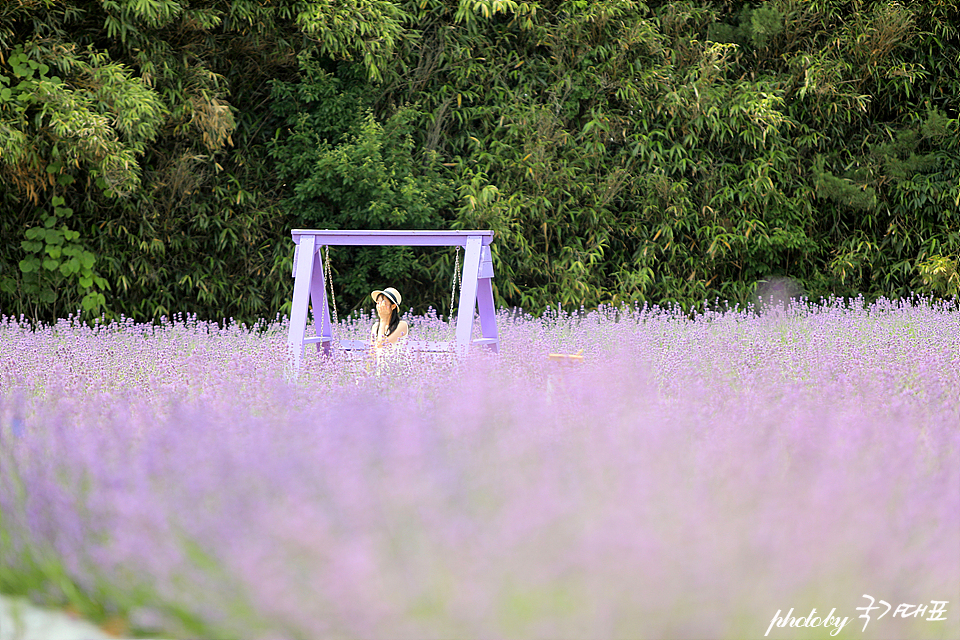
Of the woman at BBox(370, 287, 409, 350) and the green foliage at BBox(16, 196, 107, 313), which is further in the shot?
the green foliage at BBox(16, 196, 107, 313)

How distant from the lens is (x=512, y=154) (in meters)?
7.55

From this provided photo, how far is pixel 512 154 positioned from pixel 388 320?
3.03 metres

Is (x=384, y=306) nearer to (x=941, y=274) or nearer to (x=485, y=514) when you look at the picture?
(x=485, y=514)

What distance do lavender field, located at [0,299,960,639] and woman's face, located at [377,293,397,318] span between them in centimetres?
206

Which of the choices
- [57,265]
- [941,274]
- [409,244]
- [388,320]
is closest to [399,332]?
[388,320]

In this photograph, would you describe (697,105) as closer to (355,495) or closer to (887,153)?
(887,153)

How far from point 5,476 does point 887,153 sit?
777 cm

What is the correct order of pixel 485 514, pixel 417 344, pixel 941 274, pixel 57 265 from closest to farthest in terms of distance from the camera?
pixel 485 514, pixel 417 344, pixel 57 265, pixel 941 274

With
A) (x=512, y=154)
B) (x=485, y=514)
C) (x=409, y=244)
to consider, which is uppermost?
(x=512, y=154)

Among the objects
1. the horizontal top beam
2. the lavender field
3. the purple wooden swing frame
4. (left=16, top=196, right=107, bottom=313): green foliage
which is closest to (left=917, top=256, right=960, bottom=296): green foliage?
the purple wooden swing frame

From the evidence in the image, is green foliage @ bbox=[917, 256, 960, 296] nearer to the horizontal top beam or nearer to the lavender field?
the horizontal top beam

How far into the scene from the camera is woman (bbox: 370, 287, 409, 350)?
→ 15.9 feet

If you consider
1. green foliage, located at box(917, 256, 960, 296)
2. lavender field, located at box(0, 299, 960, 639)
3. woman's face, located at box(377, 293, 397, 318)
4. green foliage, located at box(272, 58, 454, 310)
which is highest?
green foliage, located at box(272, 58, 454, 310)

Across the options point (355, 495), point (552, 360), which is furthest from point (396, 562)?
point (552, 360)
